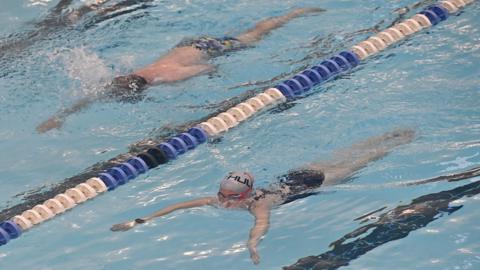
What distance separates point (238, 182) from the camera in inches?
196

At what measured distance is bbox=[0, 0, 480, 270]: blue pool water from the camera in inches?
190

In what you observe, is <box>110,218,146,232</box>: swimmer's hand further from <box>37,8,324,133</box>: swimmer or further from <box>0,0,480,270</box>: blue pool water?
<box>37,8,324,133</box>: swimmer

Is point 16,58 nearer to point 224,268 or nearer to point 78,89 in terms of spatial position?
point 78,89

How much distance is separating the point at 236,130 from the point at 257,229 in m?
1.19

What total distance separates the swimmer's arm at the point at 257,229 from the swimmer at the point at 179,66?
171 cm

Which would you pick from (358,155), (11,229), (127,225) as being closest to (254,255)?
(127,225)

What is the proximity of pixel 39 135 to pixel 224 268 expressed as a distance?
6.72 feet

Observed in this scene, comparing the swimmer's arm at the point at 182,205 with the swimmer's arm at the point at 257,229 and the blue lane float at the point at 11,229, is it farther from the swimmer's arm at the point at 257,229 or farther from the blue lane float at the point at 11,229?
the blue lane float at the point at 11,229

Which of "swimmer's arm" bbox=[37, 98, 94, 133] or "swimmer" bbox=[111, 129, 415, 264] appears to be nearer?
"swimmer" bbox=[111, 129, 415, 264]

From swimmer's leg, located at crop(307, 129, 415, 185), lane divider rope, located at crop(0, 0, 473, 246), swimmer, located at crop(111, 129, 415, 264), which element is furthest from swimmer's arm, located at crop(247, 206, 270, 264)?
lane divider rope, located at crop(0, 0, 473, 246)

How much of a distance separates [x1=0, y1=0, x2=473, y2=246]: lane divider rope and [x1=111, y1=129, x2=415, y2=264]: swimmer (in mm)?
399

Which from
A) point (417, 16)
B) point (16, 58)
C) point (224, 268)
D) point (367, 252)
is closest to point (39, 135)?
point (16, 58)

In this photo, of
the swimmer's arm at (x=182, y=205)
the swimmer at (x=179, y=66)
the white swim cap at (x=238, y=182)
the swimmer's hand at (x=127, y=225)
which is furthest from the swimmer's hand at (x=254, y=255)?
the swimmer at (x=179, y=66)

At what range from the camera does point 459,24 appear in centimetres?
682
